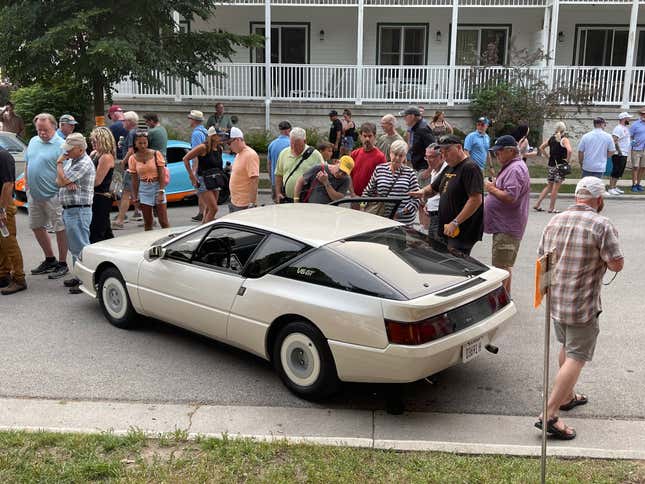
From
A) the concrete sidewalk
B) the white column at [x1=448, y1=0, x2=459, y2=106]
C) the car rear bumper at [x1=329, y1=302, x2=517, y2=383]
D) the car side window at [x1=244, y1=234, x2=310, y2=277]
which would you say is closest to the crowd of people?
the concrete sidewalk

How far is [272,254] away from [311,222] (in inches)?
19.6

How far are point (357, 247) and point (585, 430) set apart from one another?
2.00 meters

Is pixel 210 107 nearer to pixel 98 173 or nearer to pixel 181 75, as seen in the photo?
pixel 181 75

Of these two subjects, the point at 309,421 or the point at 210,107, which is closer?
the point at 309,421

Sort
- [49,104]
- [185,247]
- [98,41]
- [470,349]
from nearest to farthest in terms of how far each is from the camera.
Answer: [470,349], [185,247], [98,41], [49,104]

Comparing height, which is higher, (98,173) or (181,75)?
(181,75)

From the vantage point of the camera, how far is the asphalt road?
4715 mm

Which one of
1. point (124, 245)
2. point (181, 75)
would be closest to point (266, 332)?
point (124, 245)

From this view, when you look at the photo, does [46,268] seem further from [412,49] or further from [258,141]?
[412,49]

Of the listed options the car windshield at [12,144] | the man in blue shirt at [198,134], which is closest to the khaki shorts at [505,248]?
the man in blue shirt at [198,134]

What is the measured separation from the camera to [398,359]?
4.13m

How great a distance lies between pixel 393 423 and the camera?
4.35m

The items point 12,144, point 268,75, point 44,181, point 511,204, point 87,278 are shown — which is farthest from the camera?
point 268,75

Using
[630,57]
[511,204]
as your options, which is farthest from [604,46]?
[511,204]
